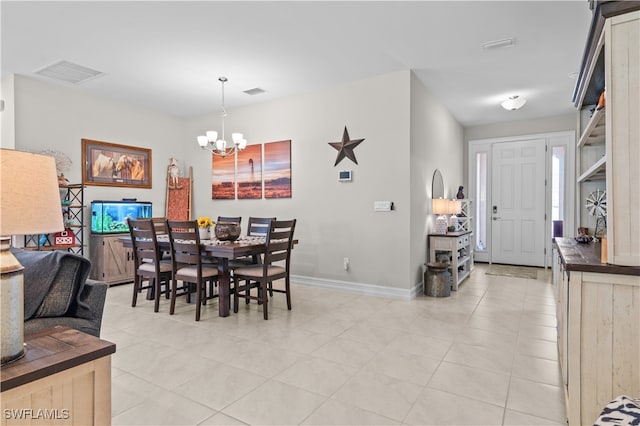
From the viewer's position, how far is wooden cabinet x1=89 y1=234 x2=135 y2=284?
4.79 m

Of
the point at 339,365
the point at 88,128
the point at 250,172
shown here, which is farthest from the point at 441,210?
the point at 88,128

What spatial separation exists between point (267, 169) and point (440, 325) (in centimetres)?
331

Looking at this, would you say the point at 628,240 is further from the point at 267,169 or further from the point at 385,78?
the point at 267,169

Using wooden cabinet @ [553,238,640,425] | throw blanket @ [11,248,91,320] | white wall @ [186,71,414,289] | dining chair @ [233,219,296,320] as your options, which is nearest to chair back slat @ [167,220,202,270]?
dining chair @ [233,219,296,320]

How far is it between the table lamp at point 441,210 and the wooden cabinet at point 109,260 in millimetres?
4306

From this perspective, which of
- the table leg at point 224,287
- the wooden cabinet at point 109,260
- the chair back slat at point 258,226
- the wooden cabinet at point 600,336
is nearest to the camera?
the wooden cabinet at point 600,336

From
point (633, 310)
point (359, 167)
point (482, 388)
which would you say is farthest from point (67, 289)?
point (359, 167)

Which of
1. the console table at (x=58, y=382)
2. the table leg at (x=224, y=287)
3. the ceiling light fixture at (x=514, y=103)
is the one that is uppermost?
the ceiling light fixture at (x=514, y=103)

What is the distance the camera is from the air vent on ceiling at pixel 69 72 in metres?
4.05

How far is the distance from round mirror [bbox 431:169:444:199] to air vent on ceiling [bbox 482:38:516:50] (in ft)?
6.25

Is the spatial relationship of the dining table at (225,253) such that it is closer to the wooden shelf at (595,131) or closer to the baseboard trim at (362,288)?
the baseboard trim at (362,288)

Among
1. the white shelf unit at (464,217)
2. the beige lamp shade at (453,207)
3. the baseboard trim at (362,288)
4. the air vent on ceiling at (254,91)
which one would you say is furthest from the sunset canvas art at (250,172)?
the white shelf unit at (464,217)

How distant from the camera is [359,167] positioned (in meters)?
4.57

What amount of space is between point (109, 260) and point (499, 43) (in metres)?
5.29
